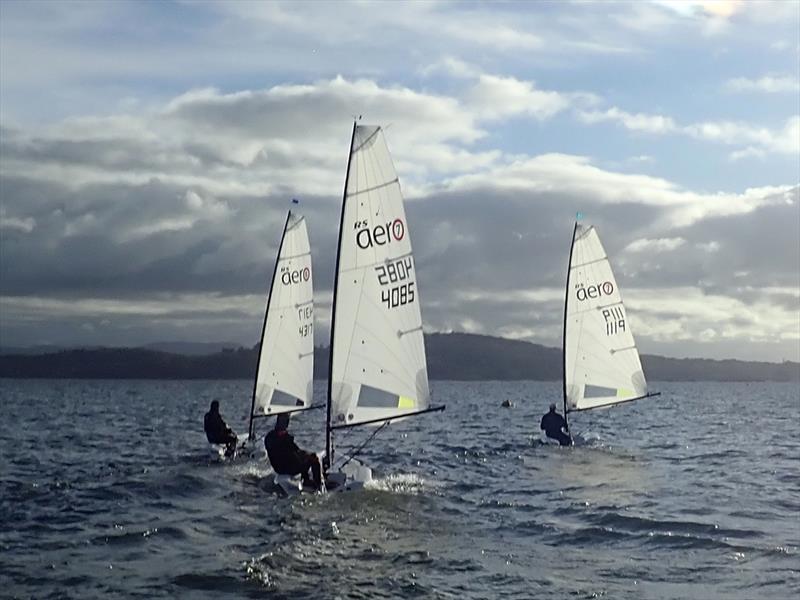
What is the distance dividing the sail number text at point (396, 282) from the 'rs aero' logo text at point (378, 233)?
1.58ft

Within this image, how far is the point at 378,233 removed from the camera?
65.5 ft

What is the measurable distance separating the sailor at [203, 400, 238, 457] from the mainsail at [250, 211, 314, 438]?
161 cm

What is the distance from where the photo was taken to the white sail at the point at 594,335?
112ft

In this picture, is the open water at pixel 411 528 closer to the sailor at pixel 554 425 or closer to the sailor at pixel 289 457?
the sailor at pixel 289 457

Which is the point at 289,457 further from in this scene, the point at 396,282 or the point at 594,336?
the point at 594,336

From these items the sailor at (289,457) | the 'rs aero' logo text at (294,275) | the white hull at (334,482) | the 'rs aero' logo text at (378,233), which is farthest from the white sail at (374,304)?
the 'rs aero' logo text at (294,275)

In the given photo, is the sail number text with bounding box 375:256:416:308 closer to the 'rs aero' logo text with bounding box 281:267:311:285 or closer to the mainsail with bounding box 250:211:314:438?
the mainsail with bounding box 250:211:314:438

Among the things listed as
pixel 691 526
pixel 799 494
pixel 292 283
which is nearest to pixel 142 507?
pixel 691 526

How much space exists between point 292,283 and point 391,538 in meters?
14.8

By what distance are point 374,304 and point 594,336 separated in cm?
1642

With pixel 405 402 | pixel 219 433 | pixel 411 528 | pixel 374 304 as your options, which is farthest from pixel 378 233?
pixel 219 433

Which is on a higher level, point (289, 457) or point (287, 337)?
point (287, 337)

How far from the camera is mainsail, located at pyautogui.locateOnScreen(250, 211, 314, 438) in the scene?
29734mm

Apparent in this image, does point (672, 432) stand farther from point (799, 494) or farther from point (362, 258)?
point (362, 258)
